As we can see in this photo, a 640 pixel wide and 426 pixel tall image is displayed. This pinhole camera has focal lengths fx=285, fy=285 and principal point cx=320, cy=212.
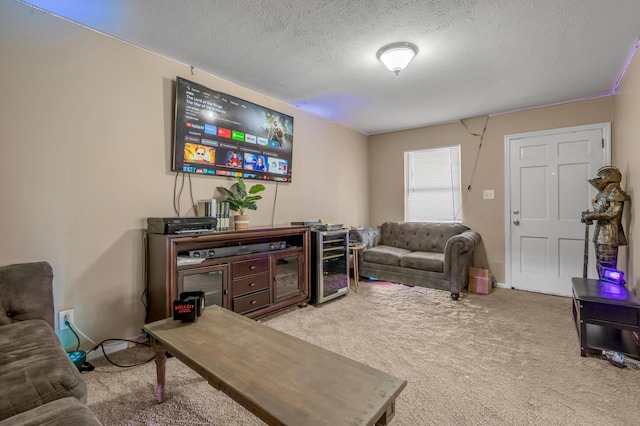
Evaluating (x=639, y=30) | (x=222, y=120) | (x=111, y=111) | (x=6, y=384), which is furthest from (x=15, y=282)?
(x=639, y=30)

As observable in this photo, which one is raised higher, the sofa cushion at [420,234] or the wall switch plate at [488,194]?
the wall switch plate at [488,194]

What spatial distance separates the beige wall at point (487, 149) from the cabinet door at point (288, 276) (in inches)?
99.9

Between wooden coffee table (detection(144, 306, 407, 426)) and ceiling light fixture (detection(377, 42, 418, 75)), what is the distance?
2.28 m

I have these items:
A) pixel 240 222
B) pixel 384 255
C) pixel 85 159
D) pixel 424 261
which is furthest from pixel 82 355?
pixel 424 261

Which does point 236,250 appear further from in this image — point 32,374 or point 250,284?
point 32,374

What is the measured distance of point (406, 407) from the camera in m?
1.58

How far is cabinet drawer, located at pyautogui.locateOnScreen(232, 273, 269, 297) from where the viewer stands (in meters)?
2.56

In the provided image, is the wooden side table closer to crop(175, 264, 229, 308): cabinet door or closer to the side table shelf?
crop(175, 264, 229, 308): cabinet door

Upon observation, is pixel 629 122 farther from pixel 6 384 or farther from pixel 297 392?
pixel 6 384

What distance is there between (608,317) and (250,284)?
9.22ft

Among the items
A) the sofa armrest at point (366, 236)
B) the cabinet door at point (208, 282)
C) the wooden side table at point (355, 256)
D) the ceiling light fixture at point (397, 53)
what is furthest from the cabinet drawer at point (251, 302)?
the ceiling light fixture at point (397, 53)

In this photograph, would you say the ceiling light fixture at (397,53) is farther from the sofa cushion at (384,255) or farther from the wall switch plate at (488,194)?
the wall switch plate at (488,194)

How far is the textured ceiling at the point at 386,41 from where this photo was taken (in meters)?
1.93

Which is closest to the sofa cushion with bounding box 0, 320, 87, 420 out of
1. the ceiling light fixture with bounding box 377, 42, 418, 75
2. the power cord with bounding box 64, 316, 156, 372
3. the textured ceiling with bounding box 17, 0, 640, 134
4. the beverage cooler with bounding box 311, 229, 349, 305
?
the power cord with bounding box 64, 316, 156, 372
